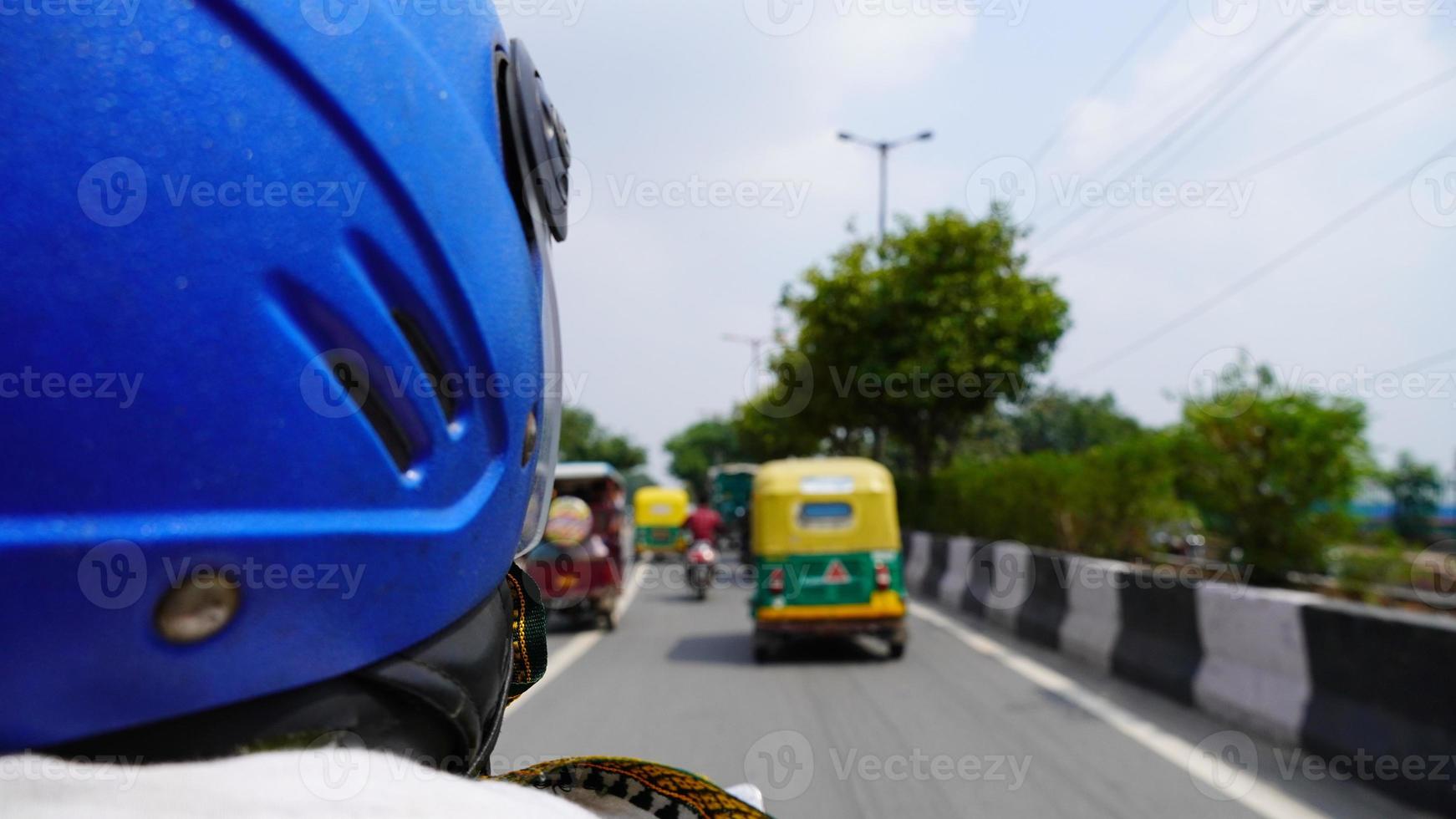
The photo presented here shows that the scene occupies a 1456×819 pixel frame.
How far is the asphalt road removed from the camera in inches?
219

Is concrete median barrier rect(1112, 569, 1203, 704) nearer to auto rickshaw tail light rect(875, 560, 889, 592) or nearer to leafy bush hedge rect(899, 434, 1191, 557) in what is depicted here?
auto rickshaw tail light rect(875, 560, 889, 592)

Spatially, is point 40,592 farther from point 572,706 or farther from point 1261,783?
point 572,706

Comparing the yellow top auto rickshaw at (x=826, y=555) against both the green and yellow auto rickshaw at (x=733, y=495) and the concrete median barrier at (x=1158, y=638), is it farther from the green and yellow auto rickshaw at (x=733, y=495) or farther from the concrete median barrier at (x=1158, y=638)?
the green and yellow auto rickshaw at (x=733, y=495)

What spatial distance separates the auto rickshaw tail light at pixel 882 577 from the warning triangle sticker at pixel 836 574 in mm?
299

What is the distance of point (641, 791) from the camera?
134 centimetres

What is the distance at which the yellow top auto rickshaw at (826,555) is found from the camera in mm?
11617

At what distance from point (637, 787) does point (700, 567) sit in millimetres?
18047

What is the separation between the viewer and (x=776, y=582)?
11.8m

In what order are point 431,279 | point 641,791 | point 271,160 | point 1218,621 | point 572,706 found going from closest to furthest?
point 271,160, point 431,279, point 641,791, point 1218,621, point 572,706

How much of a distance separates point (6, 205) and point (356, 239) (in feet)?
0.83

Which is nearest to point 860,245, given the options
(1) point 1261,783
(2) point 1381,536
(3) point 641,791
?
(2) point 1381,536

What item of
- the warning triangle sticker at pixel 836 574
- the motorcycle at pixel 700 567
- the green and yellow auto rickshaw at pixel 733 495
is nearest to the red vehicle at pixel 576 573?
the warning triangle sticker at pixel 836 574

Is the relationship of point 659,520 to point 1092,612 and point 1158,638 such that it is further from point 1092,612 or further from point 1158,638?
point 1158,638

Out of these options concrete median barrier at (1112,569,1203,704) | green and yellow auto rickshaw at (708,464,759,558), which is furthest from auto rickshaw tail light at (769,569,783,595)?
green and yellow auto rickshaw at (708,464,759,558)
